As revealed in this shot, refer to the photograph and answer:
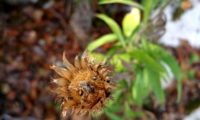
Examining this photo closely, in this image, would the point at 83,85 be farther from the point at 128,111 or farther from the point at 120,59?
A: the point at 128,111

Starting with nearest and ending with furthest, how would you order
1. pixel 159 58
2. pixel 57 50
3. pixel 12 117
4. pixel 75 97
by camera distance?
pixel 75 97 → pixel 159 58 → pixel 12 117 → pixel 57 50

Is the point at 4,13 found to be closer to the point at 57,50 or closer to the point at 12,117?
the point at 57,50

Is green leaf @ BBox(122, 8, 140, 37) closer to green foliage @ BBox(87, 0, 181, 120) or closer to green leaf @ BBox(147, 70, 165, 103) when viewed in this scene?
green foliage @ BBox(87, 0, 181, 120)

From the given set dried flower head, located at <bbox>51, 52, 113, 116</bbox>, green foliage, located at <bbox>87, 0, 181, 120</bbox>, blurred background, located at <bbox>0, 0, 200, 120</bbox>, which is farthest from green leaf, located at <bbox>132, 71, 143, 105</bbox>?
dried flower head, located at <bbox>51, 52, 113, 116</bbox>

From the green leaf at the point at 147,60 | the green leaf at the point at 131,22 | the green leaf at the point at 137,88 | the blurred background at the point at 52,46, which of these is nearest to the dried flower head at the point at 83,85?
the green leaf at the point at 147,60

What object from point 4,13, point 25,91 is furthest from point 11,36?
point 25,91

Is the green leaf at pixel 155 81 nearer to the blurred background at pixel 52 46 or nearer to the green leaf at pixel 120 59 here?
the green leaf at pixel 120 59

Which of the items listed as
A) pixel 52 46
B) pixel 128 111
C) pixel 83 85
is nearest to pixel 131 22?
pixel 128 111
